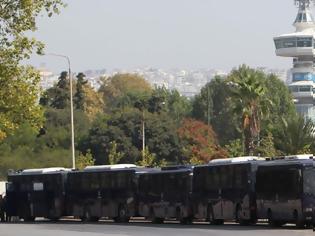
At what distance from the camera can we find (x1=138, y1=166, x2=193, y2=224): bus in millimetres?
49938

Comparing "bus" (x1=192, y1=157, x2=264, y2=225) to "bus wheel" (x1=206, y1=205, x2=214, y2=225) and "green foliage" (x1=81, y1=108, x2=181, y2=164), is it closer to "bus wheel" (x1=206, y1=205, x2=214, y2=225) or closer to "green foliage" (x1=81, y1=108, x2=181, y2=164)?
"bus wheel" (x1=206, y1=205, x2=214, y2=225)

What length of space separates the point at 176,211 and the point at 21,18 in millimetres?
15898

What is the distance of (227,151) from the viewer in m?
94.0

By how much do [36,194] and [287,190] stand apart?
76.9ft

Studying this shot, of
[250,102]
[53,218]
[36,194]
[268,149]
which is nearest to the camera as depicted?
[53,218]

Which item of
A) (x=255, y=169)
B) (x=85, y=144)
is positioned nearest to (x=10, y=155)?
(x=85, y=144)

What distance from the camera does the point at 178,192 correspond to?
5053 centimetres

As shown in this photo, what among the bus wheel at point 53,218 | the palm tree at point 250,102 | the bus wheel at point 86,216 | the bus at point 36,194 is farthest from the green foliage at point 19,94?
the palm tree at point 250,102

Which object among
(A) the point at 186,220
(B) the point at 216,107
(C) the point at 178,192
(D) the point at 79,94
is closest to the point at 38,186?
(C) the point at 178,192

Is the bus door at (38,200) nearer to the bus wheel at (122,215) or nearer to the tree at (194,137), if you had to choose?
the bus wheel at (122,215)

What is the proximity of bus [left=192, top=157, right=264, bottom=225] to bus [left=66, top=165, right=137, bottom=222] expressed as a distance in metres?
5.86

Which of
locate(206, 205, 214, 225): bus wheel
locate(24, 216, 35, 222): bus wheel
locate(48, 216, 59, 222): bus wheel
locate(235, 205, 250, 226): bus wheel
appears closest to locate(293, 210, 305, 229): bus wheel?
locate(235, 205, 250, 226): bus wheel

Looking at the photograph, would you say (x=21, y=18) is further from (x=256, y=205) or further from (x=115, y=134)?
(x=115, y=134)

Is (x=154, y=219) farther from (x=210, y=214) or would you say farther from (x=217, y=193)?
(x=217, y=193)
